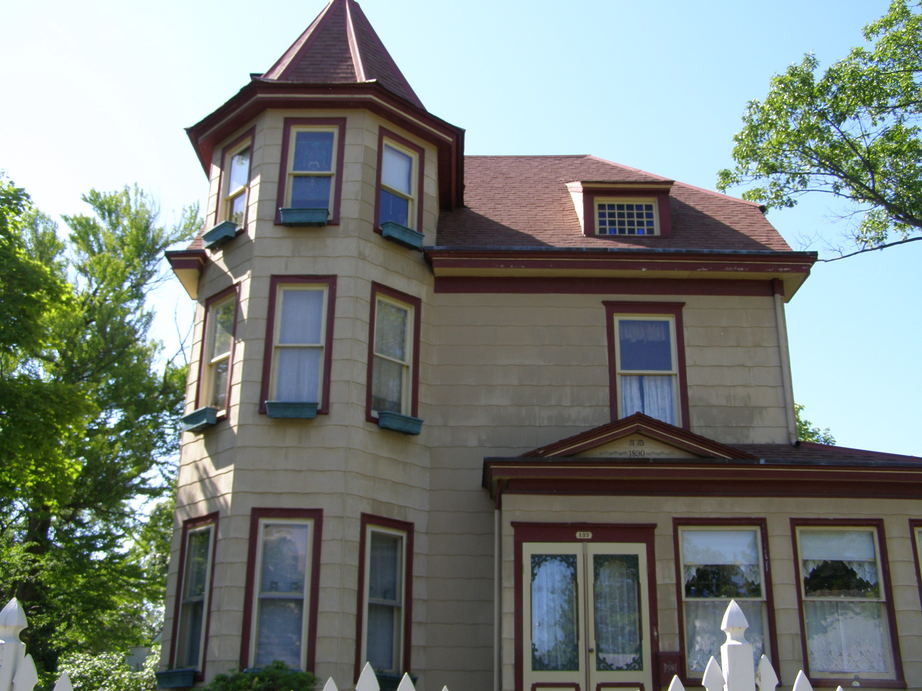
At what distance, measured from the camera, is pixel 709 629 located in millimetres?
12445

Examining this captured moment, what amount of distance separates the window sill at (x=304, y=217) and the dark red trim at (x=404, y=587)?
453 cm

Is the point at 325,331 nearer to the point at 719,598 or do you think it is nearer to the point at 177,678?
the point at 177,678

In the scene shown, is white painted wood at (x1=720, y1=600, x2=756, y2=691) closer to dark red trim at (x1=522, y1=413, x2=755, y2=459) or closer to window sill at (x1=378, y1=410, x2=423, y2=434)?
dark red trim at (x1=522, y1=413, x2=755, y2=459)

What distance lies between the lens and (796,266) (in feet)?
50.7

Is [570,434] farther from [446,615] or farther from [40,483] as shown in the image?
[40,483]

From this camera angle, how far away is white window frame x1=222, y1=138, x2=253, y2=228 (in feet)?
50.2

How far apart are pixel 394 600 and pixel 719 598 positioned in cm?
444

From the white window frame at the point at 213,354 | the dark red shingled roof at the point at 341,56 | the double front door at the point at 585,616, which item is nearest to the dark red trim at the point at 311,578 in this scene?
the white window frame at the point at 213,354

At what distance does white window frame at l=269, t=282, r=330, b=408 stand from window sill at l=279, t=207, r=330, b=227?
3.14ft

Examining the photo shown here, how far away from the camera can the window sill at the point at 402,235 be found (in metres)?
14.9

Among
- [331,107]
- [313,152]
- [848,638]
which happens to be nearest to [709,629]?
[848,638]

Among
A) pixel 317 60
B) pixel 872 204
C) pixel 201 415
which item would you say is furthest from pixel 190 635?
pixel 872 204

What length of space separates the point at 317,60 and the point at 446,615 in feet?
30.8

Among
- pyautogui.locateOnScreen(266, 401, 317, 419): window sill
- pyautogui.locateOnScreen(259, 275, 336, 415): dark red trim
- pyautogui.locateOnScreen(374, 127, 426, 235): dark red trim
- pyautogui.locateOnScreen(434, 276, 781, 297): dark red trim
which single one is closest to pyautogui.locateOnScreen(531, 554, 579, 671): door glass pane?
pyautogui.locateOnScreen(266, 401, 317, 419): window sill
